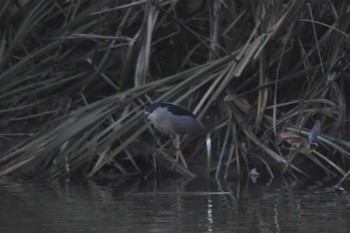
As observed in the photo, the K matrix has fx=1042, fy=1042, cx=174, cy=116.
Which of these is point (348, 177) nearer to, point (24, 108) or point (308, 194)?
point (308, 194)

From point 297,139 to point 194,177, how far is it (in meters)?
1.16

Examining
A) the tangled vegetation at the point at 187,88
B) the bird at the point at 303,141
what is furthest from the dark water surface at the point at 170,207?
the tangled vegetation at the point at 187,88

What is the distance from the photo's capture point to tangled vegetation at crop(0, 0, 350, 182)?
29.3 ft

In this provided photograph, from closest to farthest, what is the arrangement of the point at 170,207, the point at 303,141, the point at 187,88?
1. the point at 170,207
2. the point at 303,141
3. the point at 187,88

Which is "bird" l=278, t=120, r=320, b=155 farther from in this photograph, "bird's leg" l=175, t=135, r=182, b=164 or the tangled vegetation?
"bird's leg" l=175, t=135, r=182, b=164

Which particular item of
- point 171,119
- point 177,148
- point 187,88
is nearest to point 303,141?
point 171,119

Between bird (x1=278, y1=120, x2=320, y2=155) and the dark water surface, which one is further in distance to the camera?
bird (x1=278, y1=120, x2=320, y2=155)

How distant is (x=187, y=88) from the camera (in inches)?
367

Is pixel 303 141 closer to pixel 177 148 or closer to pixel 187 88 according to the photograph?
pixel 177 148

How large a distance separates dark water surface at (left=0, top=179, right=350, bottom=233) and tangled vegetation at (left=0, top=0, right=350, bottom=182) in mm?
425

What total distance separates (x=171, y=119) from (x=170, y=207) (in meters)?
1.57

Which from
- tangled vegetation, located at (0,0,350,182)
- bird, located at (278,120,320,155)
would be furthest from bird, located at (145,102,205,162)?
bird, located at (278,120,320,155)

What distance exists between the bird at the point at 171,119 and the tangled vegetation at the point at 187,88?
285 millimetres

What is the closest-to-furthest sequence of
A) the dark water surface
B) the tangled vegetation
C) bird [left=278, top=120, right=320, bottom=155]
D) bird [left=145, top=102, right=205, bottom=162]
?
the dark water surface, bird [left=278, top=120, right=320, bottom=155], bird [left=145, top=102, right=205, bottom=162], the tangled vegetation
